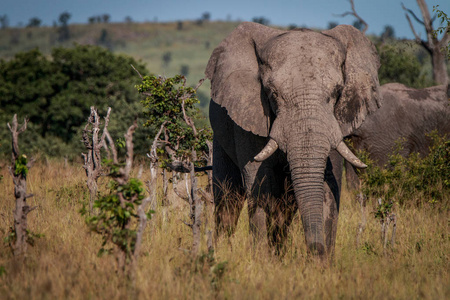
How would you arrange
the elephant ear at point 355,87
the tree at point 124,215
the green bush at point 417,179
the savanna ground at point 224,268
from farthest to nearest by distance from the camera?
the green bush at point 417,179, the elephant ear at point 355,87, the tree at point 124,215, the savanna ground at point 224,268

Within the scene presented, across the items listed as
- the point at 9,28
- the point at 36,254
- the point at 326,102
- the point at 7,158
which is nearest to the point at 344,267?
the point at 326,102

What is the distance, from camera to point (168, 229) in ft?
21.1

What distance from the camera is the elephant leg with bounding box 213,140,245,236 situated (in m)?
6.68

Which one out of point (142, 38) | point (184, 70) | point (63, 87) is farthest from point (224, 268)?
point (142, 38)

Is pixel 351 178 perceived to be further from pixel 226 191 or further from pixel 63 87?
pixel 63 87

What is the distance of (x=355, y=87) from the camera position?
17.6ft

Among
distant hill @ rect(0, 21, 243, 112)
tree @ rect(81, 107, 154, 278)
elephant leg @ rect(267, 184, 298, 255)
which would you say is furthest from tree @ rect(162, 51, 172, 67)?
tree @ rect(81, 107, 154, 278)

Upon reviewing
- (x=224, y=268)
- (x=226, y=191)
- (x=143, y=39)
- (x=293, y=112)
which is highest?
(x=143, y=39)

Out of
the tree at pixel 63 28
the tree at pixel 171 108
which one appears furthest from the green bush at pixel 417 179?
the tree at pixel 63 28

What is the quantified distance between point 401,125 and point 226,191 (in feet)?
17.3

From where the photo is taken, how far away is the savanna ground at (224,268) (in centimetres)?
394

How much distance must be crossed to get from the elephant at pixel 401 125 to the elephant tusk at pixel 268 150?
5647mm

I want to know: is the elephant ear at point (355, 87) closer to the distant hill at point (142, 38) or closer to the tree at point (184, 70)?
the tree at point (184, 70)

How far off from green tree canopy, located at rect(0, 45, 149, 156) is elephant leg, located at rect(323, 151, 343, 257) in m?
13.3
